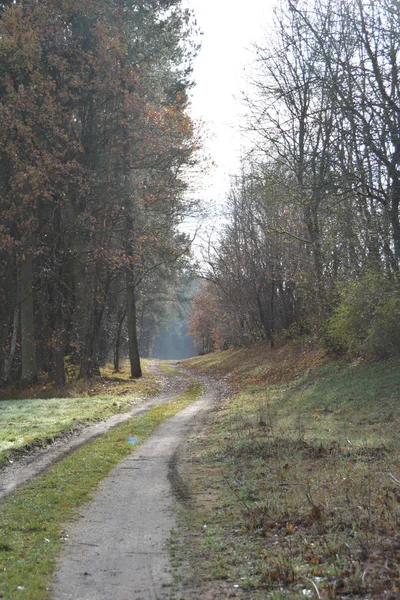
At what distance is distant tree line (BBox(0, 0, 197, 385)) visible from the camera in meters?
22.3

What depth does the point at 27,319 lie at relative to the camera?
81.5ft

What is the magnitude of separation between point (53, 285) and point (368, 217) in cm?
1521

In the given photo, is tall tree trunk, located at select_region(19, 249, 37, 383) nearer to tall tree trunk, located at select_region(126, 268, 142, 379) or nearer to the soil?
tall tree trunk, located at select_region(126, 268, 142, 379)

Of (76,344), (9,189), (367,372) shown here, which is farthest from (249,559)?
(9,189)

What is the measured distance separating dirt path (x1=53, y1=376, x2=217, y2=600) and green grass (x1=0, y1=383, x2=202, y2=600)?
182 mm

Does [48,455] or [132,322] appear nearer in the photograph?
[48,455]

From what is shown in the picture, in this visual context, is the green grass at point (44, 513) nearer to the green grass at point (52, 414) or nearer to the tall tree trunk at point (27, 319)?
the green grass at point (52, 414)

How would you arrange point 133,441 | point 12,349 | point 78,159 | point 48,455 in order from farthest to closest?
point 12,349
point 78,159
point 133,441
point 48,455

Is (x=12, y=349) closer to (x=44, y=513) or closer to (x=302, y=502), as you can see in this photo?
(x=44, y=513)

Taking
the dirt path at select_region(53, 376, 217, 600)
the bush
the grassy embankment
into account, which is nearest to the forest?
the bush

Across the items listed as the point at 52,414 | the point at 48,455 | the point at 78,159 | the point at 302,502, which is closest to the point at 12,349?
the point at 78,159

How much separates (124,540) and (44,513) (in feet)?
4.96

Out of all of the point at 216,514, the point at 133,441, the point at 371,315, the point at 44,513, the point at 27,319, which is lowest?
the point at 216,514

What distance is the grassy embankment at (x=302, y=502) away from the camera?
17.3 feet
